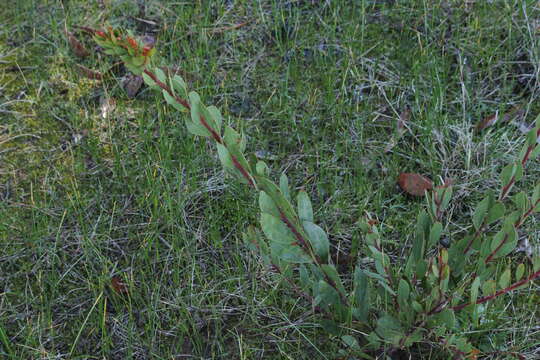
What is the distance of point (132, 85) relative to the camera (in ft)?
8.54

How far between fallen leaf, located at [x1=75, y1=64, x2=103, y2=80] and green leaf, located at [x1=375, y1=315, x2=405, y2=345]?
65.3 inches

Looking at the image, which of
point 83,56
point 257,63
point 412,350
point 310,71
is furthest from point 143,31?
point 412,350

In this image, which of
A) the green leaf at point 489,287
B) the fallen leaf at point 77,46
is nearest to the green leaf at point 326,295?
the green leaf at point 489,287

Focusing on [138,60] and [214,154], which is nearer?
[138,60]

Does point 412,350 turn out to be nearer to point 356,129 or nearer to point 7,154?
point 356,129

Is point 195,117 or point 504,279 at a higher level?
point 195,117

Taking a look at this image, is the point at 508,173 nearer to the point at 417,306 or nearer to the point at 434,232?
the point at 434,232

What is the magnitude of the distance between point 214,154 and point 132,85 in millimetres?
555

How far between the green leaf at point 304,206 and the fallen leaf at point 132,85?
1.30 m

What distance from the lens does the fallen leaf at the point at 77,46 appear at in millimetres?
2734

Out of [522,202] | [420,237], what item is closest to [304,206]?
[420,237]

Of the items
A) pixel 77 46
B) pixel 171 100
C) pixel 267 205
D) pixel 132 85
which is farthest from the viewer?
pixel 77 46

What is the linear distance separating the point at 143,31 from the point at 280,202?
172 centimetres

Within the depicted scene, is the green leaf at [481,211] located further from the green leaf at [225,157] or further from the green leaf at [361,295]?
the green leaf at [225,157]
